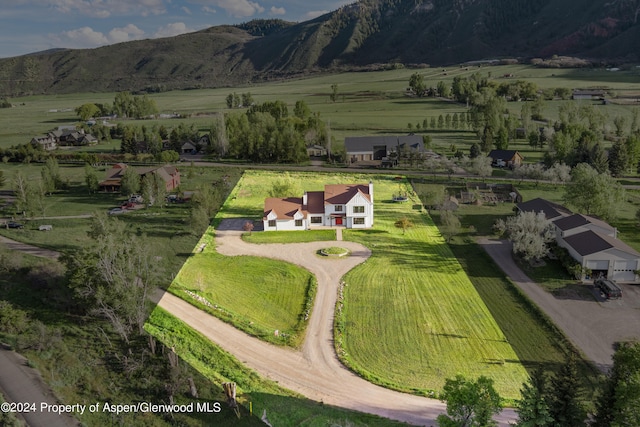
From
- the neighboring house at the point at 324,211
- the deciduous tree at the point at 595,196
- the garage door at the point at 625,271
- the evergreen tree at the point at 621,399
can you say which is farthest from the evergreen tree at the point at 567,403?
the deciduous tree at the point at 595,196

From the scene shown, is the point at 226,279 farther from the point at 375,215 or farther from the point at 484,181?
the point at 484,181

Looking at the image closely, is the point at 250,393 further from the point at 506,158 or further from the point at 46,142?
the point at 46,142

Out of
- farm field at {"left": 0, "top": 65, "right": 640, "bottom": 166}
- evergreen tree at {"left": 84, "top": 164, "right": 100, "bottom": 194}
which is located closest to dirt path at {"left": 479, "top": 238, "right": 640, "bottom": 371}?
farm field at {"left": 0, "top": 65, "right": 640, "bottom": 166}

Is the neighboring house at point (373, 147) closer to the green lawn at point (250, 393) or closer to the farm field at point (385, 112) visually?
the farm field at point (385, 112)

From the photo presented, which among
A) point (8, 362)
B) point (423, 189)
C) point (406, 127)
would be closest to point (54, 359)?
point (8, 362)

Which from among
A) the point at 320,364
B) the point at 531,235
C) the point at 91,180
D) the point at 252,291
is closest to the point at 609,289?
the point at 531,235

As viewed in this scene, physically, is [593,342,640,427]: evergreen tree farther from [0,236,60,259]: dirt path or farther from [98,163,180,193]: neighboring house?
[98,163,180,193]: neighboring house

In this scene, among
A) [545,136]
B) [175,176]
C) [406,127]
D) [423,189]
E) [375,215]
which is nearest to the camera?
[375,215]
